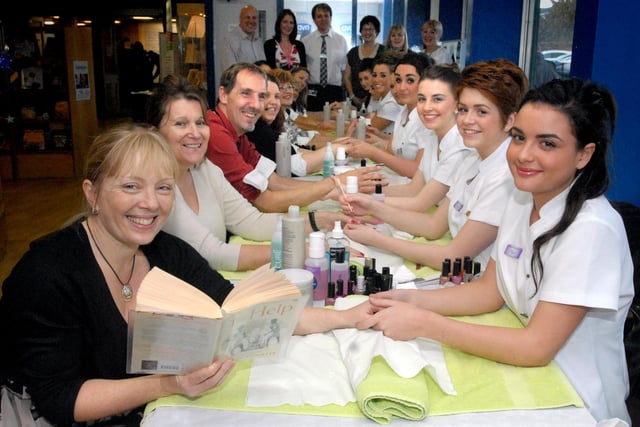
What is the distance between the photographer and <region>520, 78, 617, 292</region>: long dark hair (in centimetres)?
150

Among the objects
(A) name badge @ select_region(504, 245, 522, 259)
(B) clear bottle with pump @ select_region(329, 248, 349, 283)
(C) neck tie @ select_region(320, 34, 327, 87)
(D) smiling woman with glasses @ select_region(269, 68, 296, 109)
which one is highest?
(C) neck tie @ select_region(320, 34, 327, 87)

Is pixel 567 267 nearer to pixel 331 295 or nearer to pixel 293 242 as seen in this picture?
pixel 331 295

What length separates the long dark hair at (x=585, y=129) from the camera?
150 centimetres

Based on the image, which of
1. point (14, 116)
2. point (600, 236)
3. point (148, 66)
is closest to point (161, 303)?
point (600, 236)

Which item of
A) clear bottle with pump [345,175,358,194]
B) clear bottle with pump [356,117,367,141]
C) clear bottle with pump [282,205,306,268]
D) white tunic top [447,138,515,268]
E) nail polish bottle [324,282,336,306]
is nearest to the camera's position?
nail polish bottle [324,282,336,306]

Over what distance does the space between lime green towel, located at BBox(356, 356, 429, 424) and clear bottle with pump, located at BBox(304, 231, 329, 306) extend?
574mm

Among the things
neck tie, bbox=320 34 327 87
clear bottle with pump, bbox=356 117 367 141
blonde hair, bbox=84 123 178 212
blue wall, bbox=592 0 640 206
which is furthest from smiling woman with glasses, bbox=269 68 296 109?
blonde hair, bbox=84 123 178 212

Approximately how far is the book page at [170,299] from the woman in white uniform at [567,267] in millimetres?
531

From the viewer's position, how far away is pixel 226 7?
9.16 meters

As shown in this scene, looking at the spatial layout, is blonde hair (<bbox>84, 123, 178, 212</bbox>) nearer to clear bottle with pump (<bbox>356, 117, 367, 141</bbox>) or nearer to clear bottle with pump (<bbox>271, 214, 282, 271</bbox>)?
clear bottle with pump (<bbox>271, 214, 282, 271</bbox>)

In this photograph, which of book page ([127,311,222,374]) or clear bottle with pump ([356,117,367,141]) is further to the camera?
clear bottle with pump ([356,117,367,141])

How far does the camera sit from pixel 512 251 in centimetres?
172

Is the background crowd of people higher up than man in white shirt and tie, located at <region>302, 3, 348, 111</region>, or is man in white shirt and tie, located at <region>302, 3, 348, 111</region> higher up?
man in white shirt and tie, located at <region>302, 3, 348, 111</region>

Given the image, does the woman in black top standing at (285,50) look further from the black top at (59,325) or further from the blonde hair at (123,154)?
the black top at (59,325)
